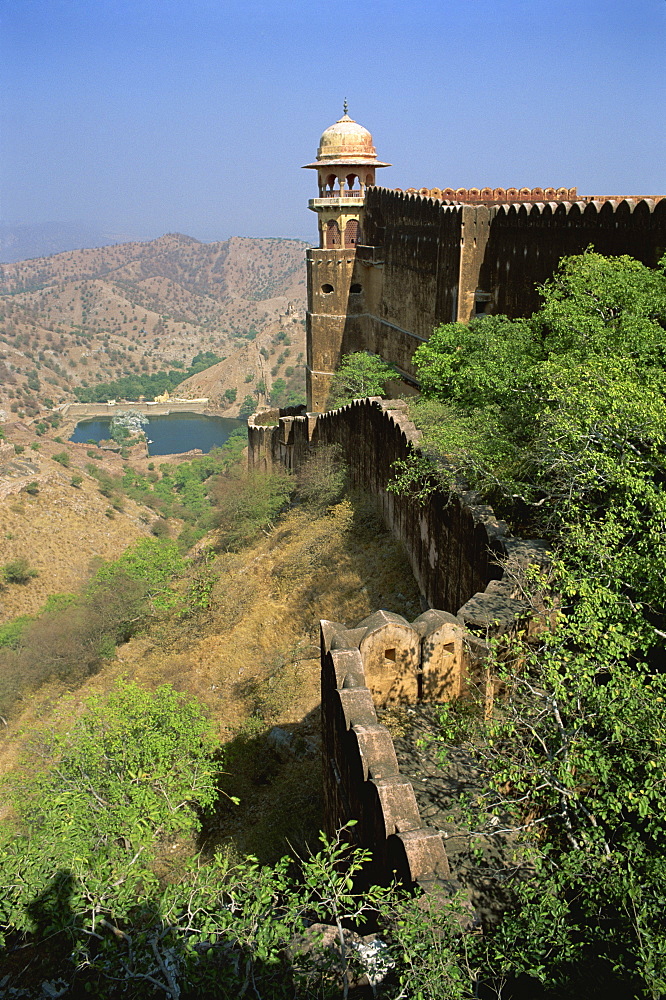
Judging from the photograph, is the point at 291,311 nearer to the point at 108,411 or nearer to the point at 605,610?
the point at 108,411

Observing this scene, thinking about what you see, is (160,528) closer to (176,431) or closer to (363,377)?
(363,377)

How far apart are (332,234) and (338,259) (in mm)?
1578

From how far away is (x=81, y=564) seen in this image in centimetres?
4309

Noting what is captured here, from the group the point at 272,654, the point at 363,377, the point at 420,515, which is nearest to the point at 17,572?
the point at 363,377

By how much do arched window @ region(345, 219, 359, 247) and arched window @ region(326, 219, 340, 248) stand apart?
1.33ft

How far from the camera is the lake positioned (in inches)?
3750

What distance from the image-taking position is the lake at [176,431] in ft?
313

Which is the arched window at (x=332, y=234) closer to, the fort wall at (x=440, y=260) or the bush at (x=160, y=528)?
the fort wall at (x=440, y=260)

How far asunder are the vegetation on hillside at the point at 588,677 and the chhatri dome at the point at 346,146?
19.7 metres

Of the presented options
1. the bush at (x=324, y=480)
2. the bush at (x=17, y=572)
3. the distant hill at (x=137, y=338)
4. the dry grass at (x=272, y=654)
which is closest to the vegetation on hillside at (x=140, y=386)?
the distant hill at (x=137, y=338)

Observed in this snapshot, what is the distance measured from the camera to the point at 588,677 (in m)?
4.90

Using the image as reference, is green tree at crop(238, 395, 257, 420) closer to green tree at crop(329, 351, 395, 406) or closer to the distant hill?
the distant hill

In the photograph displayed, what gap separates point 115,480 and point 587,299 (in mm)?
59702

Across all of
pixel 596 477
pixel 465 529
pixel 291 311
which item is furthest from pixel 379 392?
pixel 291 311
